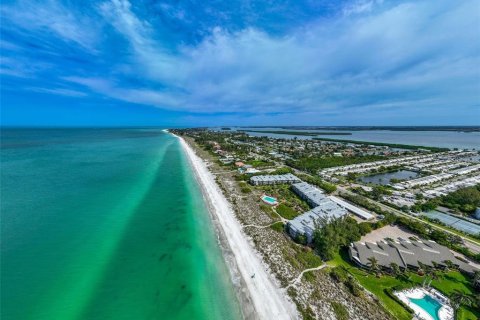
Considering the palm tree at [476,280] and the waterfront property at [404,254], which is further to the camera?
the waterfront property at [404,254]

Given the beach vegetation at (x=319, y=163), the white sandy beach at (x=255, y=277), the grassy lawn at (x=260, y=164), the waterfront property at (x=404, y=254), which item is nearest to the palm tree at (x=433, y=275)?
the waterfront property at (x=404, y=254)

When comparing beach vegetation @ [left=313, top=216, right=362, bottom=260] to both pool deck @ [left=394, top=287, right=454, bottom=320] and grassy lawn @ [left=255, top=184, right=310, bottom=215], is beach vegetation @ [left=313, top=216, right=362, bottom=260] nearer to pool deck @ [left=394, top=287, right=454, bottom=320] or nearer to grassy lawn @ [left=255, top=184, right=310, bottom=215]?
pool deck @ [left=394, top=287, right=454, bottom=320]

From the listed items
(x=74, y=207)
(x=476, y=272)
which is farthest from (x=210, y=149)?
(x=476, y=272)

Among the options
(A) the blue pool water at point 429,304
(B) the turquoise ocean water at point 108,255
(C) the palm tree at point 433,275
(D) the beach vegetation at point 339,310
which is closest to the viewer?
(D) the beach vegetation at point 339,310

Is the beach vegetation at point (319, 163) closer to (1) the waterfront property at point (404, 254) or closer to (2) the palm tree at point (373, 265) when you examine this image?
(1) the waterfront property at point (404, 254)

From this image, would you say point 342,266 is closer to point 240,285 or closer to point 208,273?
point 240,285

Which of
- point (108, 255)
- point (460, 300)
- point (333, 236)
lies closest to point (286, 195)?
point (333, 236)

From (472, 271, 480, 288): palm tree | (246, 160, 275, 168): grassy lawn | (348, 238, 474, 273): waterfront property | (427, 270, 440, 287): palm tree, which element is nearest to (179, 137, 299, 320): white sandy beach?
(348, 238, 474, 273): waterfront property
